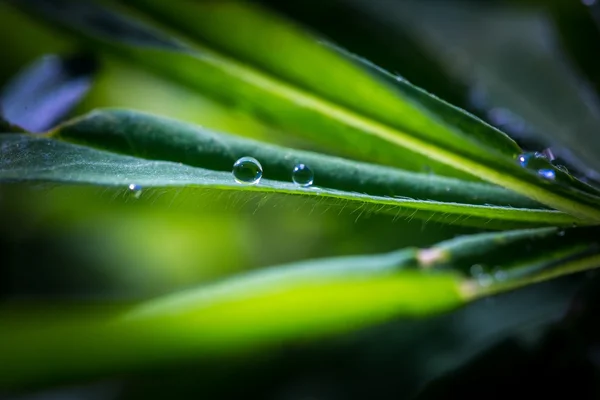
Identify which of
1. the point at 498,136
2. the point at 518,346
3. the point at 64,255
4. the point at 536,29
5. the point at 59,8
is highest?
the point at 59,8

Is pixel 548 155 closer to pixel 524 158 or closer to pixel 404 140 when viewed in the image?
pixel 524 158

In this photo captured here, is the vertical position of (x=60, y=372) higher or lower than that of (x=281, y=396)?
higher

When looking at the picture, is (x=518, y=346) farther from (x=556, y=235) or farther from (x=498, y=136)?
(x=498, y=136)

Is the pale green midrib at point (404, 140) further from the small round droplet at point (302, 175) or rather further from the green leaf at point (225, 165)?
the small round droplet at point (302, 175)

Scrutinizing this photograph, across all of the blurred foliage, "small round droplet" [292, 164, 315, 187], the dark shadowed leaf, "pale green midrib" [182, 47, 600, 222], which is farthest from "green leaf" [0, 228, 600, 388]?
the dark shadowed leaf

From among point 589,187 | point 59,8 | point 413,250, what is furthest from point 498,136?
point 59,8

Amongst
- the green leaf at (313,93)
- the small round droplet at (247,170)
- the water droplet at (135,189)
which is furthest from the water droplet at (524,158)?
the water droplet at (135,189)

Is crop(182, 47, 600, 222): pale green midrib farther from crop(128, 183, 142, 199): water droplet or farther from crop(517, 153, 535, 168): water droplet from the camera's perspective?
crop(128, 183, 142, 199): water droplet
